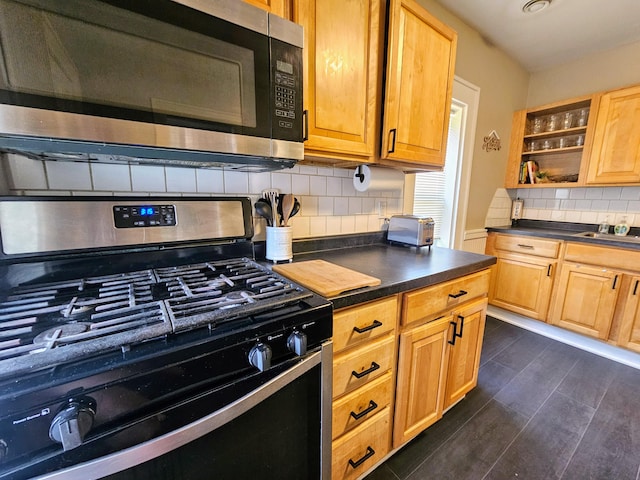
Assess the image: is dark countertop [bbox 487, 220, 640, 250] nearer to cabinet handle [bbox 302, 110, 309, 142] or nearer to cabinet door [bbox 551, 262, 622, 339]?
cabinet door [bbox 551, 262, 622, 339]

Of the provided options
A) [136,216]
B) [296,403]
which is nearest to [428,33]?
[136,216]

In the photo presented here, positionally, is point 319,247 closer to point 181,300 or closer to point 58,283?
point 181,300

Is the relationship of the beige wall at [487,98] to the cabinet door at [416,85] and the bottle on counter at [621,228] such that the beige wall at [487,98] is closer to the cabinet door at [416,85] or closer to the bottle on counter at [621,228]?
the cabinet door at [416,85]

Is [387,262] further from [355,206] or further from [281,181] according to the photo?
[281,181]

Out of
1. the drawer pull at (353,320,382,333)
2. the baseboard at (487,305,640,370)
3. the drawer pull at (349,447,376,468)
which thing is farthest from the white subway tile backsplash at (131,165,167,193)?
the baseboard at (487,305,640,370)

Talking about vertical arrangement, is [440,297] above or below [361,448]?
above

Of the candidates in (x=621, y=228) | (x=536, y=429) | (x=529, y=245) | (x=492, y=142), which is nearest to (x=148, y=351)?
(x=536, y=429)

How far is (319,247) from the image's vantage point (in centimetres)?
141

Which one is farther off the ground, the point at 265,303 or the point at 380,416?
the point at 265,303

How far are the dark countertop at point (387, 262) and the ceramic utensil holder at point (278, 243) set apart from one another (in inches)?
4.1

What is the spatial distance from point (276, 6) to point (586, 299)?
286cm

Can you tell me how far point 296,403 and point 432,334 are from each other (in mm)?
703

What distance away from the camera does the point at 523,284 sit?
2422mm

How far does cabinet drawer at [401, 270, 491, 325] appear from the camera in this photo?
3.42 feet
